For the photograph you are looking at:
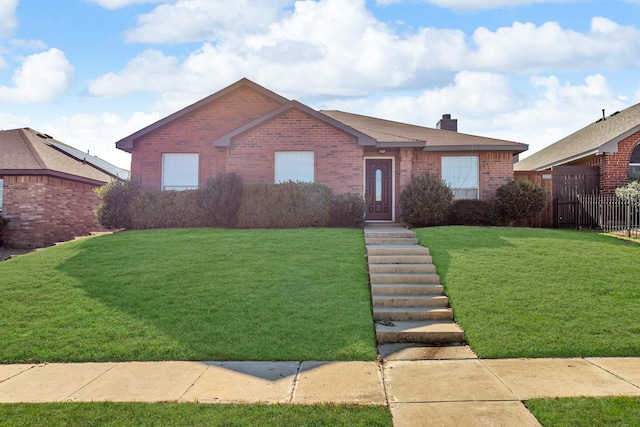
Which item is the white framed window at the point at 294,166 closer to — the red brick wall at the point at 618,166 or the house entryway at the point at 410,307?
the house entryway at the point at 410,307

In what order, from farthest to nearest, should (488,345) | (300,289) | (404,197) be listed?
(404,197)
(300,289)
(488,345)

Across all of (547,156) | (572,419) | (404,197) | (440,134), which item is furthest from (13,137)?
(547,156)

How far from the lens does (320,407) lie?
4191mm

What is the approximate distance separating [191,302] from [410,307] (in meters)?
3.89

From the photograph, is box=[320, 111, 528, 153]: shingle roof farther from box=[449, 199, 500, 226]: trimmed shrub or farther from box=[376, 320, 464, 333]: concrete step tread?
box=[376, 320, 464, 333]: concrete step tread

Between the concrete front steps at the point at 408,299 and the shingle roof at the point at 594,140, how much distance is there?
1184 cm

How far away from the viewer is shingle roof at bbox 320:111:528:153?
15.9m

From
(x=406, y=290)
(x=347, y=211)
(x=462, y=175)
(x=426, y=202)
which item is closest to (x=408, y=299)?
(x=406, y=290)

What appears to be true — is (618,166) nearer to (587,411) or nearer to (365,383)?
(587,411)

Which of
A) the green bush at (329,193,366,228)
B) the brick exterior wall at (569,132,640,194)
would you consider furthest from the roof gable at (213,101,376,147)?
the brick exterior wall at (569,132,640,194)

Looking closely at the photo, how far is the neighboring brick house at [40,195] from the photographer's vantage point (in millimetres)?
16844

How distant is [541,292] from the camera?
777 centimetres

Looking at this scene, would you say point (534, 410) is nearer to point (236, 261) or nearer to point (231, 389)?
point (231, 389)

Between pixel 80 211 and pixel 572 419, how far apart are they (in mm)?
19988
